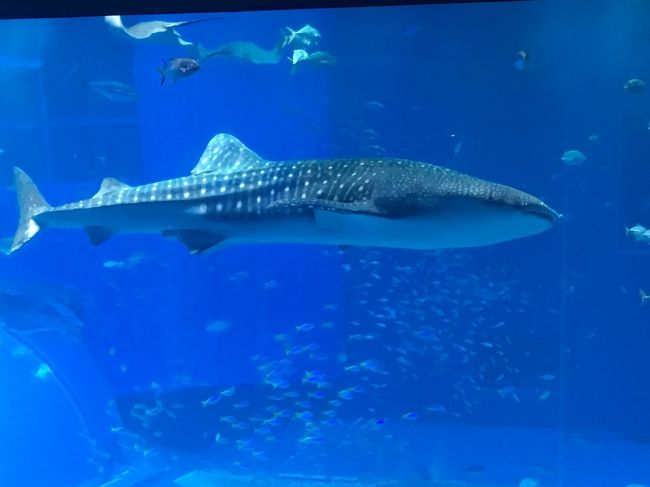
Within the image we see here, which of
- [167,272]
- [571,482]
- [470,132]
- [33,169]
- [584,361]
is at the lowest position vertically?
[571,482]

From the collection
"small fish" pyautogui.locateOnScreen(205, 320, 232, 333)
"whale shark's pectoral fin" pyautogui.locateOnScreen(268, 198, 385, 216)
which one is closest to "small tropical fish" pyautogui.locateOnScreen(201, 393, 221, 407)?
"small fish" pyautogui.locateOnScreen(205, 320, 232, 333)

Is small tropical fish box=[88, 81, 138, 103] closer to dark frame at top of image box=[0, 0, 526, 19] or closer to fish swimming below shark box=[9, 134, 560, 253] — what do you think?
fish swimming below shark box=[9, 134, 560, 253]

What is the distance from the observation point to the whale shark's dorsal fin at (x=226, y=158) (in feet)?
9.52

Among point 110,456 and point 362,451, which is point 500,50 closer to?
point 362,451

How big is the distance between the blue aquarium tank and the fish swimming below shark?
15.2 ft

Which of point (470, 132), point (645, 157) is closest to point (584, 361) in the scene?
point (645, 157)

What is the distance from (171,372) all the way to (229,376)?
76cm

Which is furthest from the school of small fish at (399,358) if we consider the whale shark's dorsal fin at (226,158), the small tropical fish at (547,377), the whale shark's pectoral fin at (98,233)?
the whale shark's pectoral fin at (98,233)

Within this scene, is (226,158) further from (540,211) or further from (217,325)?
(217,325)

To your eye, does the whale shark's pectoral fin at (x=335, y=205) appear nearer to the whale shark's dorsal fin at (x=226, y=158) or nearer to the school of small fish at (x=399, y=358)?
the whale shark's dorsal fin at (x=226, y=158)

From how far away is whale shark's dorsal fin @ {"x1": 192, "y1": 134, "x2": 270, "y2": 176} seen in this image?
9.52 ft

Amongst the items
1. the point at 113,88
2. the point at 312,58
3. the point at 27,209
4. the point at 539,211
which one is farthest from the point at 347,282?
the point at 539,211

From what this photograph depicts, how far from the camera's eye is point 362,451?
8.31 meters

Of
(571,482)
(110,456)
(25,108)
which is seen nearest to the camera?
(571,482)
